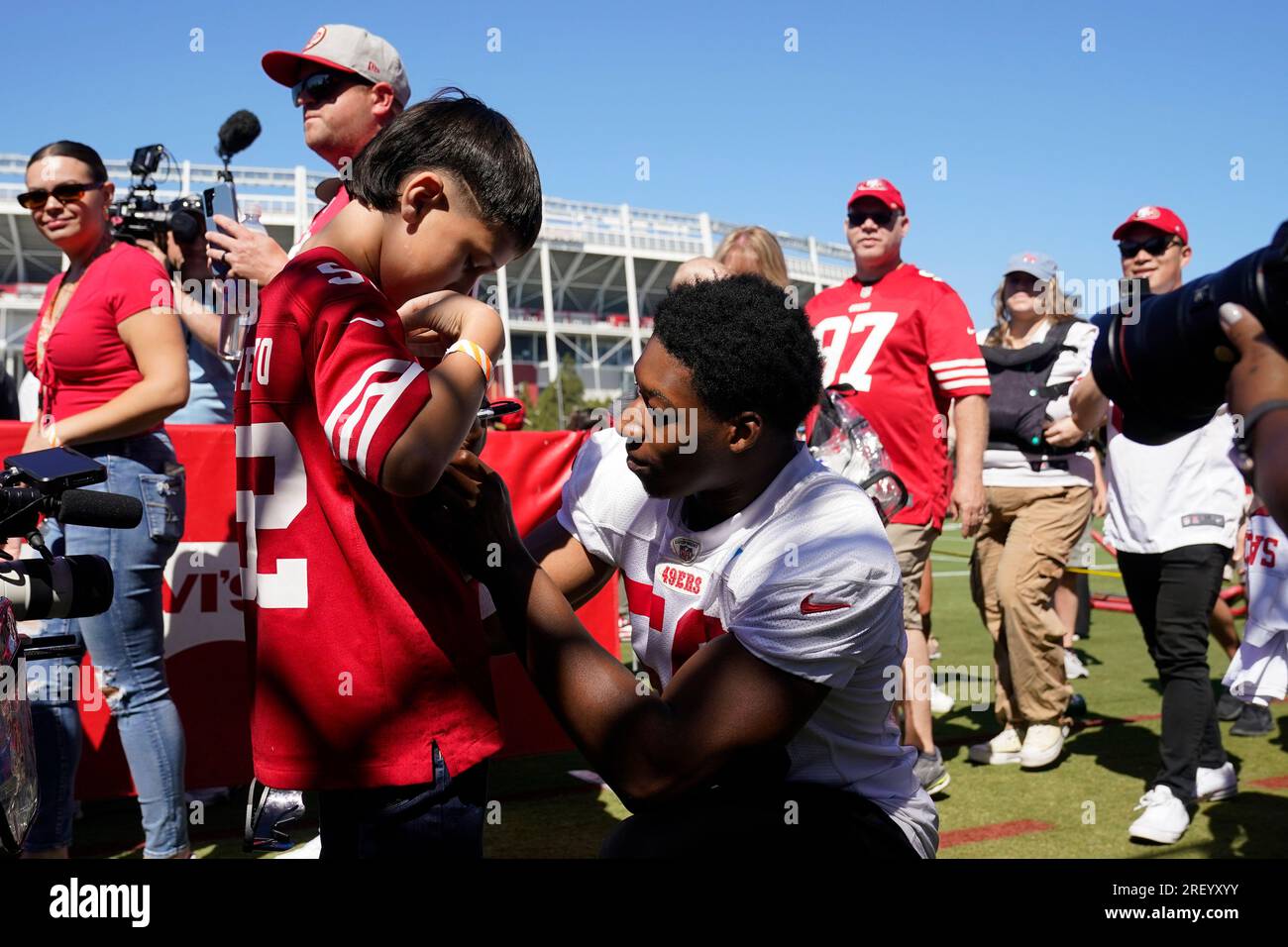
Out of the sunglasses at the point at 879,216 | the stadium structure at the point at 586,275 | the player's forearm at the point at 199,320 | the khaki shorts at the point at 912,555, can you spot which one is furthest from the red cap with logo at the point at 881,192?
the stadium structure at the point at 586,275

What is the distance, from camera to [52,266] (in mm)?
60312

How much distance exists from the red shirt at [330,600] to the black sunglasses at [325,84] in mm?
1203

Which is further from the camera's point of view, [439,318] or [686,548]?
[686,548]

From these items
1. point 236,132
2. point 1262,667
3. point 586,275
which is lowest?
point 1262,667

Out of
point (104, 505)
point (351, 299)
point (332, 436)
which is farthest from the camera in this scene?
point (104, 505)

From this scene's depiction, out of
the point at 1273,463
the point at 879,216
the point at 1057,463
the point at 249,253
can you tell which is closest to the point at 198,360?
the point at 249,253

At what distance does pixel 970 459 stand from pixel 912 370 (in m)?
0.43

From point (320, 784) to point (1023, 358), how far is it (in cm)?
459

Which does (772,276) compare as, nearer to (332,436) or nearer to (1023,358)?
(1023,358)

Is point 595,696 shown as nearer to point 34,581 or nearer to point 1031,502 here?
point 34,581

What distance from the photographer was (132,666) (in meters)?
3.38

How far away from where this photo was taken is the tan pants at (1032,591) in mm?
5023
